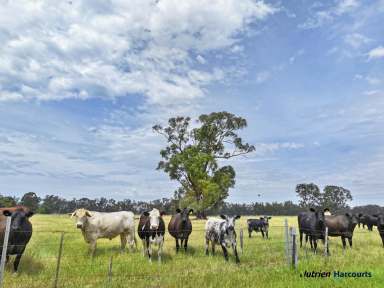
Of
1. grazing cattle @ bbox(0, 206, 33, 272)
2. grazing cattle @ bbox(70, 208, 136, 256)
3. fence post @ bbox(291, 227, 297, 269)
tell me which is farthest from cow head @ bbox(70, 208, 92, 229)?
fence post @ bbox(291, 227, 297, 269)

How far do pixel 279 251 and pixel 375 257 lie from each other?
12.5 ft

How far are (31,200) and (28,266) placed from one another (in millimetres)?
104681

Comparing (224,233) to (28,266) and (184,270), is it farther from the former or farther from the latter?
(28,266)

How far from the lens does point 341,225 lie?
1745cm

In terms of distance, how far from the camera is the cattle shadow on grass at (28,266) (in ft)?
33.7

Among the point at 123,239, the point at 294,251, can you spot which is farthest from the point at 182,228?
the point at 294,251

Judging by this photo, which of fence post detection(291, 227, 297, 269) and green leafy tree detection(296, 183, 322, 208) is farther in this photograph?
green leafy tree detection(296, 183, 322, 208)

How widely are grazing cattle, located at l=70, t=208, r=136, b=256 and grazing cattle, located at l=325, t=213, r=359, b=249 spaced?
34.2 ft

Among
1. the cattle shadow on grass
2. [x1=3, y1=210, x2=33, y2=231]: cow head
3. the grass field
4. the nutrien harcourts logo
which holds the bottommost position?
the cattle shadow on grass

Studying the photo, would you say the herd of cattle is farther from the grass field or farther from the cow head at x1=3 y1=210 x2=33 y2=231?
the grass field

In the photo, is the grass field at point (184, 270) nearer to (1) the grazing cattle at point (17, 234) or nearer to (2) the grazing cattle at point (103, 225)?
(1) the grazing cattle at point (17, 234)

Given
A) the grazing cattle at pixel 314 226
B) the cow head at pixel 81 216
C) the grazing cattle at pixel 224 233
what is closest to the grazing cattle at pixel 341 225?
the grazing cattle at pixel 314 226

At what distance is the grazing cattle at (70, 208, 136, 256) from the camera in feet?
44.8

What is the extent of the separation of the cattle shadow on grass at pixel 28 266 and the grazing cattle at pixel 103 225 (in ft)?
6.36
